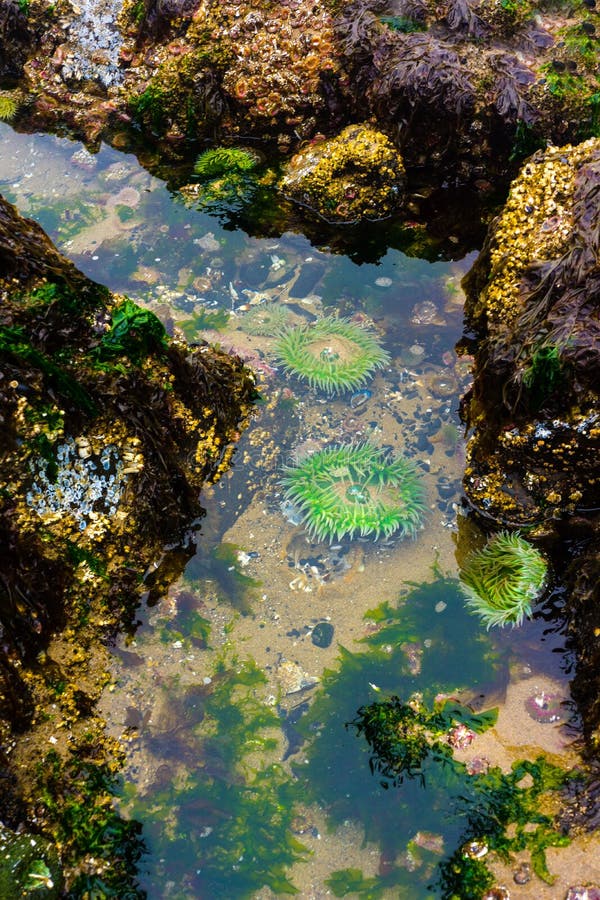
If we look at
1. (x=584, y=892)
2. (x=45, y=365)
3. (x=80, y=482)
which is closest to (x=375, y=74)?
(x=45, y=365)

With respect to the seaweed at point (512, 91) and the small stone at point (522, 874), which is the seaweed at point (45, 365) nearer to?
the small stone at point (522, 874)

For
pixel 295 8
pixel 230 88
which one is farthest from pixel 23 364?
pixel 295 8

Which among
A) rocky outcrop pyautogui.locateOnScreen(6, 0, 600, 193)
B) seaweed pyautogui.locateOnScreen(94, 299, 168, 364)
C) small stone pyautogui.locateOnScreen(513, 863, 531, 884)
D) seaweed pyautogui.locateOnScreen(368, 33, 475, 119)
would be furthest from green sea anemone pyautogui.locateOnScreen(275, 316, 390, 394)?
small stone pyautogui.locateOnScreen(513, 863, 531, 884)

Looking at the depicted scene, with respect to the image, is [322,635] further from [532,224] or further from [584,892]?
[532,224]

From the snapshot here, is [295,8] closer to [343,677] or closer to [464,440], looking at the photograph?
[464,440]

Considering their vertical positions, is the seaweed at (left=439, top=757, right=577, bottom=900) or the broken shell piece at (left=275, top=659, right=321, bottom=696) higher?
Result: the broken shell piece at (left=275, top=659, right=321, bottom=696)

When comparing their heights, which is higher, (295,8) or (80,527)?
(295,8)

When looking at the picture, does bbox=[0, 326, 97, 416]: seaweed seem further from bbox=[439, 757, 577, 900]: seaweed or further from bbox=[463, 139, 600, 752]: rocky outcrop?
bbox=[439, 757, 577, 900]: seaweed
